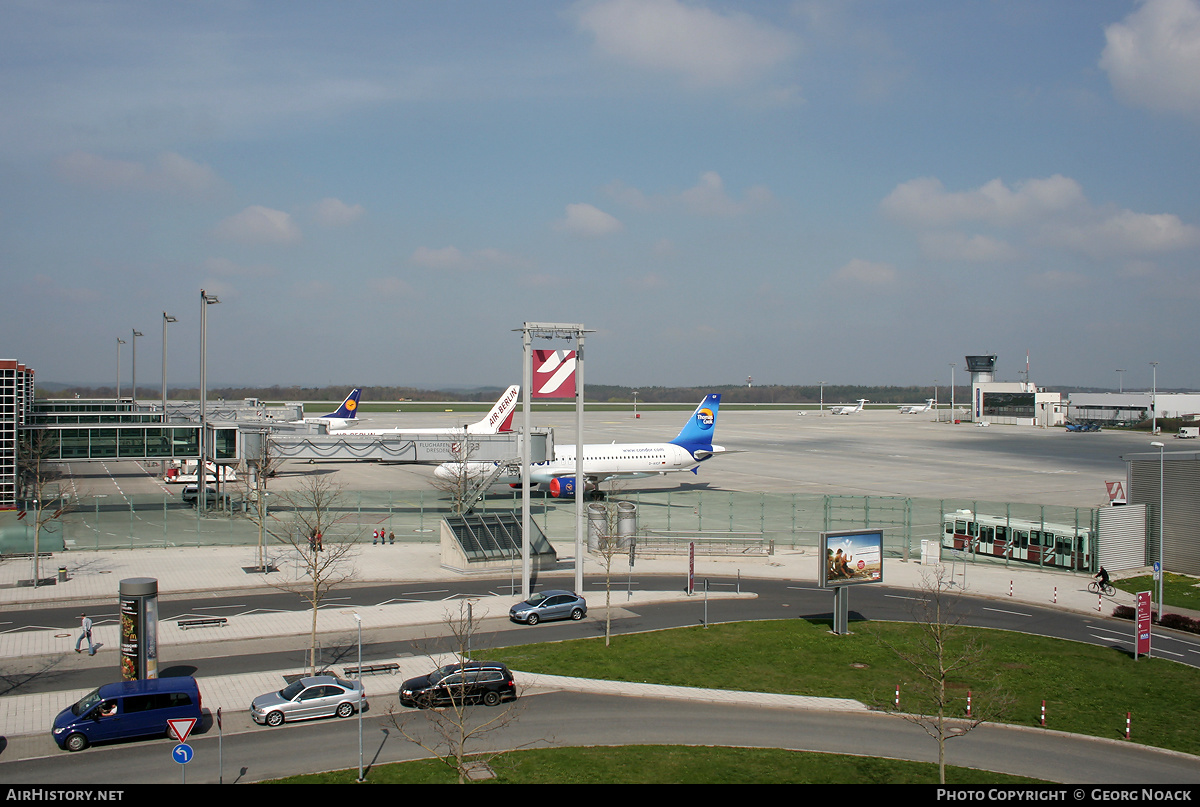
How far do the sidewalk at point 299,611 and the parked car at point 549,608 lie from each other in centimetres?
94

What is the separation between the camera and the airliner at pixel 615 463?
64875 mm

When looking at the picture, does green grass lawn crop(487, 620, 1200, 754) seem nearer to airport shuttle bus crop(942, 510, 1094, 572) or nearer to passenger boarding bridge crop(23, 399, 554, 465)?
airport shuttle bus crop(942, 510, 1094, 572)

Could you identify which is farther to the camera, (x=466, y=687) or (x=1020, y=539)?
(x=1020, y=539)

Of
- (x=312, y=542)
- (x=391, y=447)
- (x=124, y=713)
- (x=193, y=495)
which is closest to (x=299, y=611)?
(x=312, y=542)

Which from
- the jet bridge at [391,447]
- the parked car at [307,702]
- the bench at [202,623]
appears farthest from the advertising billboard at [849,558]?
the jet bridge at [391,447]

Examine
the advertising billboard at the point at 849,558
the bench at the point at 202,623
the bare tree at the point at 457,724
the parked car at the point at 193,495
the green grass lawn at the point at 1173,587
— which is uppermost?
the advertising billboard at the point at 849,558

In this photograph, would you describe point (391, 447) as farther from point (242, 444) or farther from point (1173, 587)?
point (1173, 587)

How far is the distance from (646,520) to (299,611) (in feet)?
88.4

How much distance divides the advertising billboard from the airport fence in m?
14.7

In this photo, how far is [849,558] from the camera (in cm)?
3444

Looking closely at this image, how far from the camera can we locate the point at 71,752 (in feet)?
67.9

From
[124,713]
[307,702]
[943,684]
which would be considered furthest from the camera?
[307,702]

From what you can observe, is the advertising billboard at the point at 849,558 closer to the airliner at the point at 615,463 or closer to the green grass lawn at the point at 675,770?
the green grass lawn at the point at 675,770
